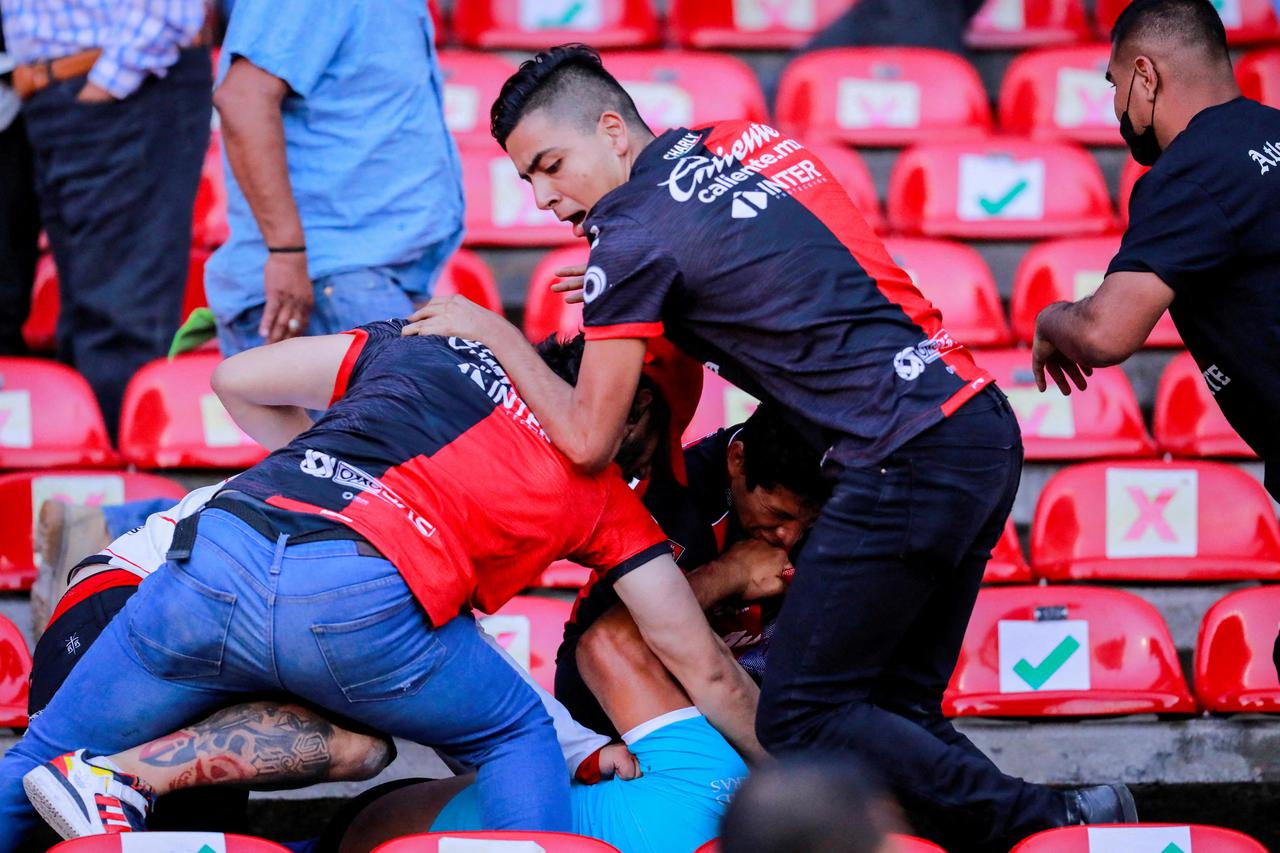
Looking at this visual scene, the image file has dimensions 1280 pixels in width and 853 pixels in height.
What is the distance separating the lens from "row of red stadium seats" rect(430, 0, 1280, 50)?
5.97 metres

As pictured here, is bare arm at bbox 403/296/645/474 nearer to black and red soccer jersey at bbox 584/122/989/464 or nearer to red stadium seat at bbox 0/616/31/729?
black and red soccer jersey at bbox 584/122/989/464

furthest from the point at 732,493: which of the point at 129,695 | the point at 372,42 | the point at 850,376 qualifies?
the point at 372,42

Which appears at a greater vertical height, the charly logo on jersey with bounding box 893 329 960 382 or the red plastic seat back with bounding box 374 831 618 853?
the charly logo on jersey with bounding box 893 329 960 382

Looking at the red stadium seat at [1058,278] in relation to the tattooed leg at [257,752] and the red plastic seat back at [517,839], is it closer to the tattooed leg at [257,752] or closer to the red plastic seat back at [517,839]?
the tattooed leg at [257,752]

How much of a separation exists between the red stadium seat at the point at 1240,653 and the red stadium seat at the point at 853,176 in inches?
74.8

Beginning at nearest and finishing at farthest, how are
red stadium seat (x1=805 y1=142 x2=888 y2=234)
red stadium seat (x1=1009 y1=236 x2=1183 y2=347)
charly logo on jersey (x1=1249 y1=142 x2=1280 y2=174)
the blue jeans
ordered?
the blue jeans → charly logo on jersey (x1=1249 y1=142 x2=1280 y2=174) → red stadium seat (x1=1009 y1=236 x2=1183 y2=347) → red stadium seat (x1=805 y1=142 x2=888 y2=234)

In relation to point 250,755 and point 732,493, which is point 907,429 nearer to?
point 732,493

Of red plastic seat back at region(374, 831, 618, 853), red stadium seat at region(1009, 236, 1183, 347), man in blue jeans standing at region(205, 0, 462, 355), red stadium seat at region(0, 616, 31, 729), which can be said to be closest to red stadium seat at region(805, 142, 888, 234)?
red stadium seat at region(1009, 236, 1183, 347)

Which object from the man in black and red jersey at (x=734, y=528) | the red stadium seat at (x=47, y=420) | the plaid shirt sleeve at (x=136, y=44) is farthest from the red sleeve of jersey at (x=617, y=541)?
the plaid shirt sleeve at (x=136, y=44)

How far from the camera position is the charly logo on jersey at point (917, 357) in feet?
8.85

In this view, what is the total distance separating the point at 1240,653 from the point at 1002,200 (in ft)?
6.81

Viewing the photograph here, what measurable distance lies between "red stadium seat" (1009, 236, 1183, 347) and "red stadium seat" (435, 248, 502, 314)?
1.53 m

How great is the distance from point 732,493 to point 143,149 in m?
2.29

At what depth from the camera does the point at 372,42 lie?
3721 millimetres
